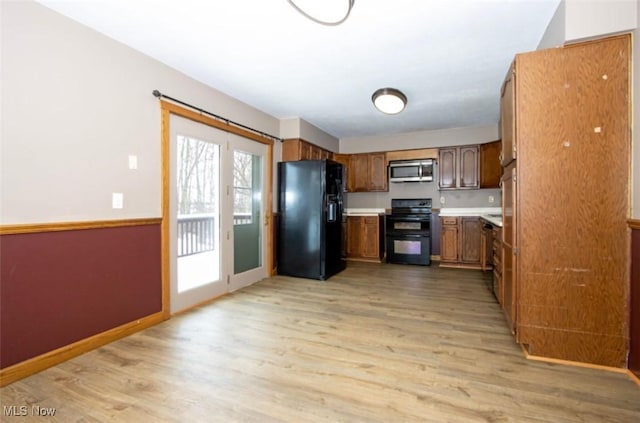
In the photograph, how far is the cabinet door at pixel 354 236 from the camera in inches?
239

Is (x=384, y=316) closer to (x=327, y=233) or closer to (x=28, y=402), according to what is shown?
(x=327, y=233)

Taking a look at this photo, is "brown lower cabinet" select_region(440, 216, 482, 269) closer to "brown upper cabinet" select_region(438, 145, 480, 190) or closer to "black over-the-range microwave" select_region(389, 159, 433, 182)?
"brown upper cabinet" select_region(438, 145, 480, 190)

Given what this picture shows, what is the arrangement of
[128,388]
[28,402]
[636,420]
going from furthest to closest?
[128,388] < [28,402] < [636,420]

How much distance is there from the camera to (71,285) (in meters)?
2.22

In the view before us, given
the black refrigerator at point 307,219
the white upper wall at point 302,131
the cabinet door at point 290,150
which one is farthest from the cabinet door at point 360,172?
the cabinet door at point 290,150

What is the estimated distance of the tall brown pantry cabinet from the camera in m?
1.97

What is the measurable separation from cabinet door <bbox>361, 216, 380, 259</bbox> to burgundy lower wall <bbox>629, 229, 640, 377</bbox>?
4.03 metres

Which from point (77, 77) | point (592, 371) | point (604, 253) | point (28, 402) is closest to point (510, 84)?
point (604, 253)

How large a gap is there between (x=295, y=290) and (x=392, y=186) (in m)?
3.35

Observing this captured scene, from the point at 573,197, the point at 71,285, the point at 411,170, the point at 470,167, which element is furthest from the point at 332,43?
the point at 470,167

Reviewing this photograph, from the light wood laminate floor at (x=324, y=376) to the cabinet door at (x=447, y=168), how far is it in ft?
9.81

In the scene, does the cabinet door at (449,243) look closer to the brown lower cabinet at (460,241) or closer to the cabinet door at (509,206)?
the brown lower cabinet at (460,241)

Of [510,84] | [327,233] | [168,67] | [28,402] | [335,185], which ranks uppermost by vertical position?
[168,67]

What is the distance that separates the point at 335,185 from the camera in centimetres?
489
